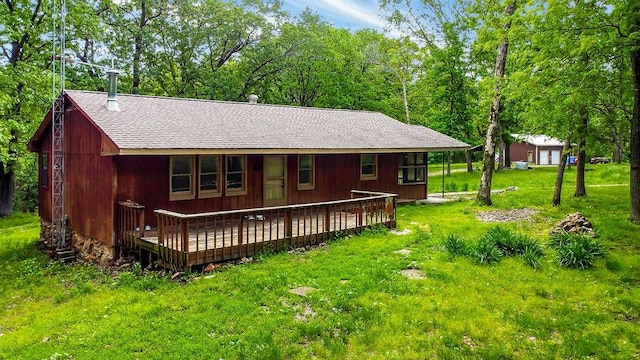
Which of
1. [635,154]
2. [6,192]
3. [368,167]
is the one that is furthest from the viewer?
[6,192]

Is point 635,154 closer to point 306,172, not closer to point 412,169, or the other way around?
point 412,169

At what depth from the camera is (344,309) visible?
6.37 m

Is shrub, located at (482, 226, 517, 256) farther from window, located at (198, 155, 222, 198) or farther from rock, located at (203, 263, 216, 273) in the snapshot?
window, located at (198, 155, 222, 198)

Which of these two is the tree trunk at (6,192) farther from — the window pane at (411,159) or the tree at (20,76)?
the window pane at (411,159)

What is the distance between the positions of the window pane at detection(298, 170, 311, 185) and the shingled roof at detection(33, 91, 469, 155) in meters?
1.16

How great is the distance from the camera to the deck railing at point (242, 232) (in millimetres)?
8445

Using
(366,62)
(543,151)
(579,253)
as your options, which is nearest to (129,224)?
(579,253)

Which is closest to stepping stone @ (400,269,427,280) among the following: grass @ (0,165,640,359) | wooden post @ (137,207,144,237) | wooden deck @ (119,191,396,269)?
grass @ (0,165,640,359)

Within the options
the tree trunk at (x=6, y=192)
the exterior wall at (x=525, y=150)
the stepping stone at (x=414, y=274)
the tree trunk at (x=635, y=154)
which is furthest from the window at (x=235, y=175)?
the exterior wall at (x=525, y=150)

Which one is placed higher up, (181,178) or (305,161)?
(305,161)

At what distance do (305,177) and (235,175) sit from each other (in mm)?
2633

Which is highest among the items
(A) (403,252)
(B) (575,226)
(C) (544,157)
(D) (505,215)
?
(C) (544,157)

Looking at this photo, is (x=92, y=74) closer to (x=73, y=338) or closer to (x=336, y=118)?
(x=336, y=118)

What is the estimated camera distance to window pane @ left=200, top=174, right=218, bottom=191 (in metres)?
11.4
